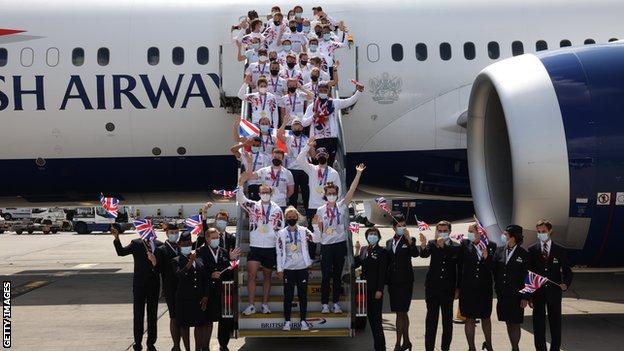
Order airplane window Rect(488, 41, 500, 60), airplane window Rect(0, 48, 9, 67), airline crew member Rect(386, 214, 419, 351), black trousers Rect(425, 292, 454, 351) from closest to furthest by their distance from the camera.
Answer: black trousers Rect(425, 292, 454, 351)
airline crew member Rect(386, 214, 419, 351)
airplane window Rect(0, 48, 9, 67)
airplane window Rect(488, 41, 500, 60)

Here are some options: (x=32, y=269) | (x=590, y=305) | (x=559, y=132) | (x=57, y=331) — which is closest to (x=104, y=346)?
(x=57, y=331)

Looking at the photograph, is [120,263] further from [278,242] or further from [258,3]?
[278,242]

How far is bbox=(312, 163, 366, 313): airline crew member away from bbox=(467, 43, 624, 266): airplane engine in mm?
2601

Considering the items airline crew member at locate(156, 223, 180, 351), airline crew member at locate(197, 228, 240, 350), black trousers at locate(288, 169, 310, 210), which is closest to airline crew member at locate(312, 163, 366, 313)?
airline crew member at locate(197, 228, 240, 350)

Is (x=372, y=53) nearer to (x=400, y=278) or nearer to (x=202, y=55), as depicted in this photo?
(x=202, y=55)

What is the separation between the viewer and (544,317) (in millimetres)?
9766

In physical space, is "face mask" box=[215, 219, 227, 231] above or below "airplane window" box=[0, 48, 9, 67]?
below

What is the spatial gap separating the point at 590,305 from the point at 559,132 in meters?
3.66

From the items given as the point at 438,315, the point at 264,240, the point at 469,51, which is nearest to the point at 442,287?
the point at 438,315

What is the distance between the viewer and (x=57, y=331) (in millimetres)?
11648

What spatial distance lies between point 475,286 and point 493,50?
8.27 metres

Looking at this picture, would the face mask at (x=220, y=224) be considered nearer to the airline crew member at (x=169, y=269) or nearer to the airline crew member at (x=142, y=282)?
the airline crew member at (x=169, y=269)

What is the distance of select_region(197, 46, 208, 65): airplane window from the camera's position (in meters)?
16.3

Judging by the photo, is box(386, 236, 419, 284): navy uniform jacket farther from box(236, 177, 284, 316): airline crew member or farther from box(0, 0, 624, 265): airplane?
box(0, 0, 624, 265): airplane
